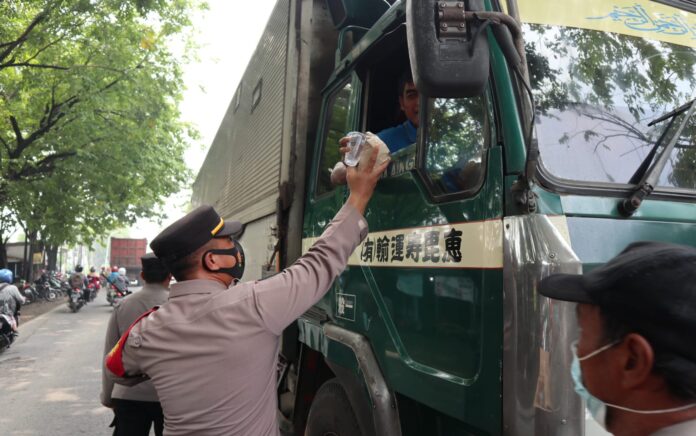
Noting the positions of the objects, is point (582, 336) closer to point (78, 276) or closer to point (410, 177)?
point (410, 177)

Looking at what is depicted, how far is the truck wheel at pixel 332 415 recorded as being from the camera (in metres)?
2.43

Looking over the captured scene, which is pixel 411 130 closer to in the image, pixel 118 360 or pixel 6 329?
pixel 118 360

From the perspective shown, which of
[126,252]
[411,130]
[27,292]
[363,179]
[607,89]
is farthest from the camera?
[126,252]

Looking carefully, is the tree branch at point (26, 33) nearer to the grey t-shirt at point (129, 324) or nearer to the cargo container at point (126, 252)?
the grey t-shirt at point (129, 324)

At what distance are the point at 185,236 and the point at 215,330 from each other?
0.32 m

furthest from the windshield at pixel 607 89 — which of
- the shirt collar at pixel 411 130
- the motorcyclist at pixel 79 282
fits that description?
the motorcyclist at pixel 79 282

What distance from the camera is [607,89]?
190 cm

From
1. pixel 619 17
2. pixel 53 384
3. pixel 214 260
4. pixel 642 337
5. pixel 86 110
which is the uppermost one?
pixel 86 110

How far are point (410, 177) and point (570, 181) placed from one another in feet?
2.22

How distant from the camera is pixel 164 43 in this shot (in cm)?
1370

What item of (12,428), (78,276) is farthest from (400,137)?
(78,276)

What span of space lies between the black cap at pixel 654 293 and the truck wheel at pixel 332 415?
64.4 inches

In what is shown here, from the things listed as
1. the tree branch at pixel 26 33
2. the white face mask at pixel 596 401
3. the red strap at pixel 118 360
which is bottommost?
the red strap at pixel 118 360

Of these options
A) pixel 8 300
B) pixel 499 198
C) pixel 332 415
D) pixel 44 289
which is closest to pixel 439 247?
pixel 499 198
